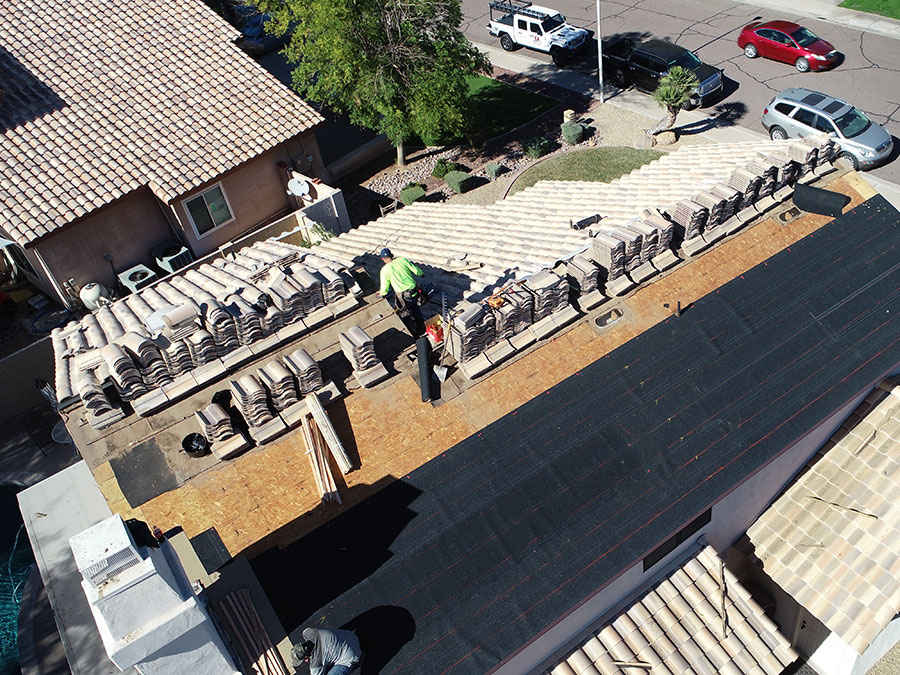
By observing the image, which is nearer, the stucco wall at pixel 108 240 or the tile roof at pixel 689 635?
the tile roof at pixel 689 635

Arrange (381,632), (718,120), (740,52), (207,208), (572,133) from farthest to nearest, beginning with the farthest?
1. (740,52)
2. (718,120)
3. (572,133)
4. (207,208)
5. (381,632)

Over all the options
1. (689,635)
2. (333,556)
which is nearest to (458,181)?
(333,556)

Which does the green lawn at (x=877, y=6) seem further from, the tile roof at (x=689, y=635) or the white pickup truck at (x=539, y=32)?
the tile roof at (x=689, y=635)

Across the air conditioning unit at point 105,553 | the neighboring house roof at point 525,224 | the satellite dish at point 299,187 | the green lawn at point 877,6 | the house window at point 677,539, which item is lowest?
the green lawn at point 877,6

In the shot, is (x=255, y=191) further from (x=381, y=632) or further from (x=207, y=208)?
(x=381, y=632)

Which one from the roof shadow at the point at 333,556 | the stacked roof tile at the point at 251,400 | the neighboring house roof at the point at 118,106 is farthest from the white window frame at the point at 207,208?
the roof shadow at the point at 333,556

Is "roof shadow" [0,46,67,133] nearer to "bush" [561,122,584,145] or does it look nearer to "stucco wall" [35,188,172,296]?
"stucco wall" [35,188,172,296]

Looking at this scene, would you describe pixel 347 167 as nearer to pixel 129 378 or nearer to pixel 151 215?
pixel 151 215
